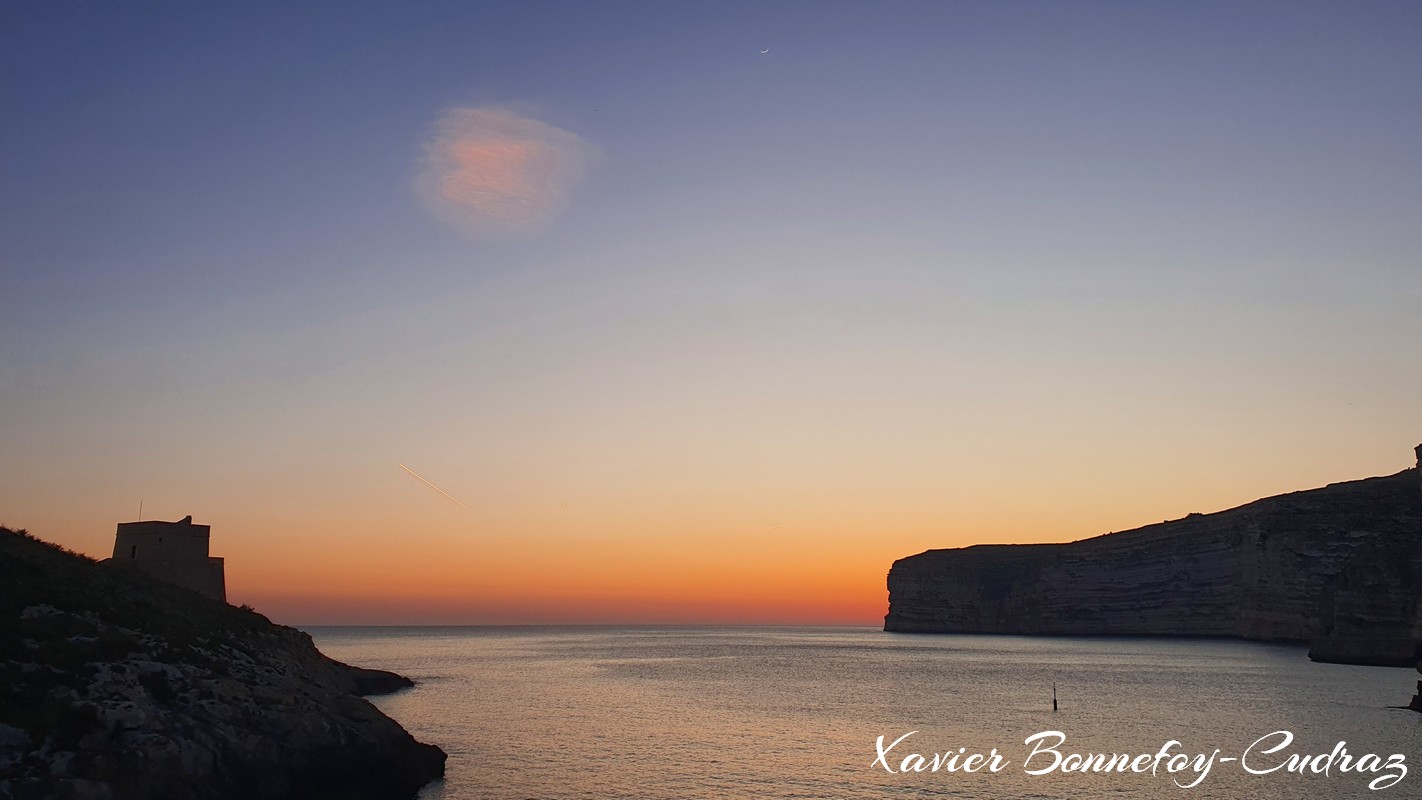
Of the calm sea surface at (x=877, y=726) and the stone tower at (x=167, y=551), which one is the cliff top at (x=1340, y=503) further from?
the stone tower at (x=167, y=551)

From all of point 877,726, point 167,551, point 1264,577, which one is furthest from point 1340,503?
point 167,551

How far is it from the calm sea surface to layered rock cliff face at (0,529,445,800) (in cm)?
396

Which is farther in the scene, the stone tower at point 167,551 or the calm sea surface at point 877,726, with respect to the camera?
the stone tower at point 167,551

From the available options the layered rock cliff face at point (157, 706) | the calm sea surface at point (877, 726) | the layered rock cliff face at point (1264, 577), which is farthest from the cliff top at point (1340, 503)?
the layered rock cliff face at point (157, 706)

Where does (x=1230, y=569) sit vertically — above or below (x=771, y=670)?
above

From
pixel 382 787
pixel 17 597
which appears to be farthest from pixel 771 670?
pixel 17 597

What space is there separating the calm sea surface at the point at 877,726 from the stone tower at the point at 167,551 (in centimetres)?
1339

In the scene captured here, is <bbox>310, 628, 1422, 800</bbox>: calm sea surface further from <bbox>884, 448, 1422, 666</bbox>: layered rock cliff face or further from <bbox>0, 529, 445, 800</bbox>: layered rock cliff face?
<bbox>884, 448, 1422, 666</bbox>: layered rock cliff face

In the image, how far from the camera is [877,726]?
174 ft

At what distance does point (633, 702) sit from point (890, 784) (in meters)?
34.3

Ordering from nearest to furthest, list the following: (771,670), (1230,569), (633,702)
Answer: (633,702) → (771,670) → (1230,569)

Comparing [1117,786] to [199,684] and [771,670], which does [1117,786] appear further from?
[771,670]

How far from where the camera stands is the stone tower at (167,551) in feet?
136

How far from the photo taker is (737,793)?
3434 centimetres
